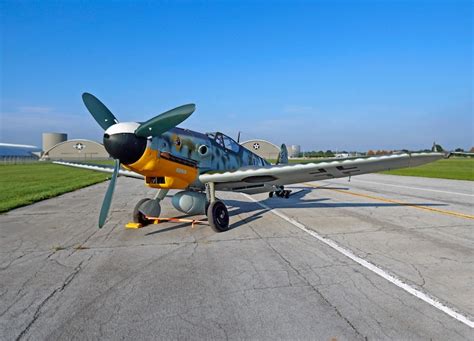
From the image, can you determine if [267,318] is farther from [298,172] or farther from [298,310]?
[298,172]

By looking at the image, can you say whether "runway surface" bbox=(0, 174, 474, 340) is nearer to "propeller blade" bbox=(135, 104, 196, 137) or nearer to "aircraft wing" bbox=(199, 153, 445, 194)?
"aircraft wing" bbox=(199, 153, 445, 194)

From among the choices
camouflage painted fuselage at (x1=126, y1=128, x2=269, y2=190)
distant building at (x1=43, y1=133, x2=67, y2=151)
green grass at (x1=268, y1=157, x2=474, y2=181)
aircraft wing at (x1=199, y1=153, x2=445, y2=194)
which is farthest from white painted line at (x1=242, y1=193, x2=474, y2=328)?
distant building at (x1=43, y1=133, x2=67, y2=151)

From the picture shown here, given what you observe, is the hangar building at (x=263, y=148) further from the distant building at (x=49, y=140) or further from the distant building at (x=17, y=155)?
the distant building at (x=49, y=140)

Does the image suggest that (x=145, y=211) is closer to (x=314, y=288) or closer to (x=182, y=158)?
(x=182, y=158)

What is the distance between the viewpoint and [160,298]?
3293 millimetres

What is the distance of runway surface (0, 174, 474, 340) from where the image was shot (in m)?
2.72

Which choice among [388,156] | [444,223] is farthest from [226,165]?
[444,223]

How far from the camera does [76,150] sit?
80.6 m

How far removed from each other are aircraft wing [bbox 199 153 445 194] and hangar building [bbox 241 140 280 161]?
86.5 meters

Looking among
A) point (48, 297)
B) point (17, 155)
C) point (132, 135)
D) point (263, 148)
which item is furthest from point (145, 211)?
point (263, 148)

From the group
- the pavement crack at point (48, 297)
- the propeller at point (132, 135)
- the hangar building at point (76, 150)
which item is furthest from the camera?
the hangar building at point (76, 150)

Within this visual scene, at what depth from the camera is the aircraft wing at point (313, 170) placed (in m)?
6.07

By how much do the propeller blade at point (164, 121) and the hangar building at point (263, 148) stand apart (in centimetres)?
8799

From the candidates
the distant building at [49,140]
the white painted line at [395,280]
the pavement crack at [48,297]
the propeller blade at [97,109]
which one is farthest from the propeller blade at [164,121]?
the distant building at [49,140]
